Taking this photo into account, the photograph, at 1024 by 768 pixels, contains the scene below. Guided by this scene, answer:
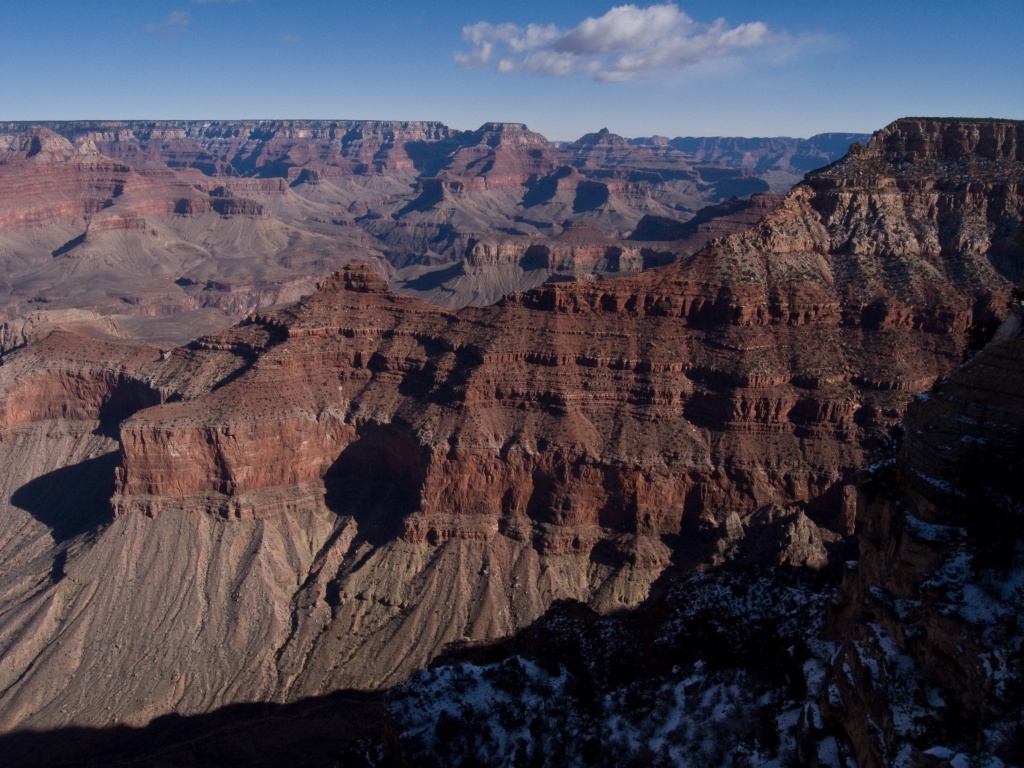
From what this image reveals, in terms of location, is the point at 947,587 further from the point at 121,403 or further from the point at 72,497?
the point at 121,403

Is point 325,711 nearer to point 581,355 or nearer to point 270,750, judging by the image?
point 270,750

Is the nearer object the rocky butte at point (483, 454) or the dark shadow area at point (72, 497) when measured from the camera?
the rocky butte at point (483, 454)

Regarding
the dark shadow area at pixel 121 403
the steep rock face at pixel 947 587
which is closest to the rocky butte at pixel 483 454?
the dark shadow area at pixel 121 403

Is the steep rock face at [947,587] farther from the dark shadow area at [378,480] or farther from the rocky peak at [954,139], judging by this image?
the rocky peak at [954,139]

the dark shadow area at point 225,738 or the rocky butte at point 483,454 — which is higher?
the rocky butte at point 483,454

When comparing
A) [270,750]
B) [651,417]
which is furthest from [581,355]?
[270,750]

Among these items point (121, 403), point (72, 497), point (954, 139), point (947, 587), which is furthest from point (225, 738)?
point (954, 139)

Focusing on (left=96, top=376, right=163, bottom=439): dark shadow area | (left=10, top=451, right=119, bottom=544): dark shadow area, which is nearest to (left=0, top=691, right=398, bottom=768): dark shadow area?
(left=10, top=451, right=119, bottom=544): dark shadow area
